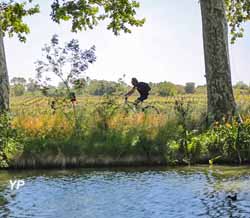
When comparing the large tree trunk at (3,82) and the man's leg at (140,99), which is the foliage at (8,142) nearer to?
the large tree trunk at (3,82)

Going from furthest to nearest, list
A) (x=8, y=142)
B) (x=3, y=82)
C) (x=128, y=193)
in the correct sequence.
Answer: (x=3, y=82)
(x=8, y=142)
(x=128, y=193)

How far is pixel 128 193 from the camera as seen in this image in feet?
48.7

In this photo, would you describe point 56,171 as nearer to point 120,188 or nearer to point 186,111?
point 120,188

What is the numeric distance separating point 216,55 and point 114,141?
5948 millimetres

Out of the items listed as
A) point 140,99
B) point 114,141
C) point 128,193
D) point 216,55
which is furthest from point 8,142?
point 216,55

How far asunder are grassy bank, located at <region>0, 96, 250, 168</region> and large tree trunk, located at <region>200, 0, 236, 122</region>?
2.39 meters

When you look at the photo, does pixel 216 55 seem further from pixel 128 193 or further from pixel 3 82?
pixel 128 193

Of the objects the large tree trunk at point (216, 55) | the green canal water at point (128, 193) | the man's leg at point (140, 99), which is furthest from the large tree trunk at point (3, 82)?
the large tree trunk at point (216, 55)

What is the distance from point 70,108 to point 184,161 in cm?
504

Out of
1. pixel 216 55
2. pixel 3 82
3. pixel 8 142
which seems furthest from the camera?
pixel 3 82

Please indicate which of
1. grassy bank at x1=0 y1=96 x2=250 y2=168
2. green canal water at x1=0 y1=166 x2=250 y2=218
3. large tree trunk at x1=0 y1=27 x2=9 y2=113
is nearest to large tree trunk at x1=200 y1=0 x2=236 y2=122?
grassy bank at x1=0 y1=96 x2=250 y2=168

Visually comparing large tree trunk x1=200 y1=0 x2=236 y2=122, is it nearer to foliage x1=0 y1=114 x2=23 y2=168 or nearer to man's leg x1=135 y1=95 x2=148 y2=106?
man's leg x1=135 y1=95 x2=148 y2=106

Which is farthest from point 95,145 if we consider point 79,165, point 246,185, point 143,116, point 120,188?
point 246,185

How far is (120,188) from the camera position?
15.7 m
